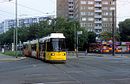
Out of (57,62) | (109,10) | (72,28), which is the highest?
(109,10)

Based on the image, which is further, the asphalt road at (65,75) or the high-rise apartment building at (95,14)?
the high-rise apartment building at (95,14)

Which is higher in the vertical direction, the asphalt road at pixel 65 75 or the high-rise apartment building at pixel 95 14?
the high-rise apartment building at pixel 95 14

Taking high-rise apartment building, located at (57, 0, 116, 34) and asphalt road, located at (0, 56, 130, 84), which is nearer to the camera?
asphalt road, located at (0, 56, 130, 84)

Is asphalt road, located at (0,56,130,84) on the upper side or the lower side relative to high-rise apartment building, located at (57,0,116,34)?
lower

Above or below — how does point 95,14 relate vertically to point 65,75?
above

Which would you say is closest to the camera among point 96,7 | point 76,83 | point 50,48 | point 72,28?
point 76,83

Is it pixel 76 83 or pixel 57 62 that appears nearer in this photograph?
pixel 76 83

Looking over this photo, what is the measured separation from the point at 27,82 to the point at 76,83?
2.49 m

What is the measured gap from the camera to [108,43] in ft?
349

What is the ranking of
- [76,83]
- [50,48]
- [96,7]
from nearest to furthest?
[76,83] < [50,48] < [96,7]

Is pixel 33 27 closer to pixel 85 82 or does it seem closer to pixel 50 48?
pixel 50 48

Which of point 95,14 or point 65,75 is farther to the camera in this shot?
point 95,14

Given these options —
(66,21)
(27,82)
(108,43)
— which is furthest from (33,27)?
(27,82)

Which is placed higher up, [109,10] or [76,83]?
[109,10]
